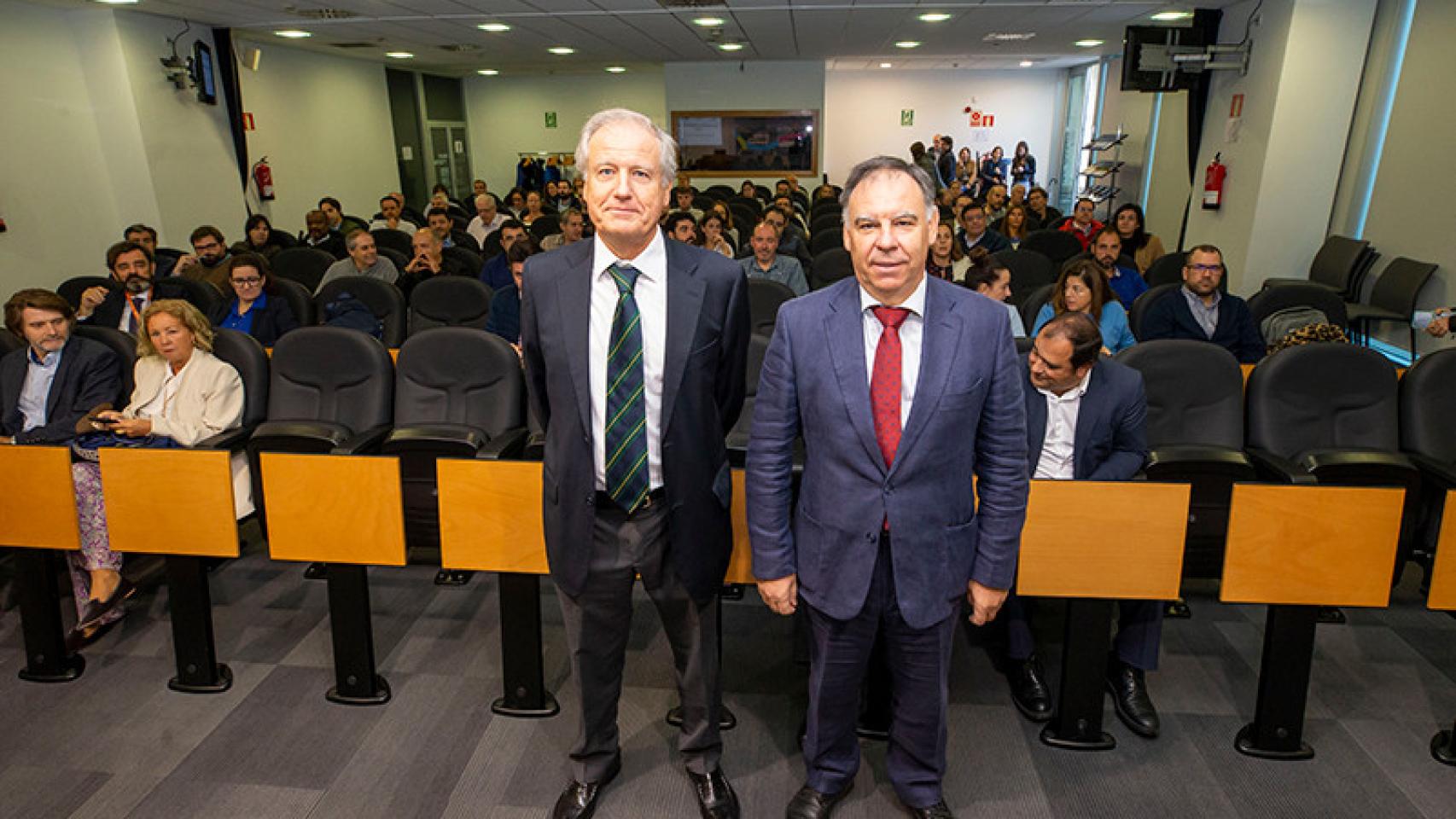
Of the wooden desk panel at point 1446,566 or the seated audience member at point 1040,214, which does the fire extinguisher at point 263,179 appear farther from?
the wooden desk panel at point 1446,566

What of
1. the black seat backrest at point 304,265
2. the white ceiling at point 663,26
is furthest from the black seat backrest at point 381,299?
the white ceiling at point 663,26

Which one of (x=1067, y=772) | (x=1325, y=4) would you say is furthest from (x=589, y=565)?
(x=1325, y=4)

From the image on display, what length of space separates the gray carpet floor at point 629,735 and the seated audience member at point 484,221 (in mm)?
6362

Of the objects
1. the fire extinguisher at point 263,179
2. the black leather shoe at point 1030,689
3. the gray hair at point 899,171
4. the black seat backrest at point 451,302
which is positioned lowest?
the black leather shoe at point 1030,689

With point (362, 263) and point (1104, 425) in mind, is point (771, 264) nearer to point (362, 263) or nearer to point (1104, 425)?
point (362, 263)

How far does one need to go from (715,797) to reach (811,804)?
238 millimetres

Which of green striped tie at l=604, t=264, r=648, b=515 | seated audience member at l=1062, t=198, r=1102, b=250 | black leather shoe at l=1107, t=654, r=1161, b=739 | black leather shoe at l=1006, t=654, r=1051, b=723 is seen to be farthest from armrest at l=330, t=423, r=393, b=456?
seated audience member at l=1062, t=198, r=1102, b=250

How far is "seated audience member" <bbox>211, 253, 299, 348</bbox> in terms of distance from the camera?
14.8 ft

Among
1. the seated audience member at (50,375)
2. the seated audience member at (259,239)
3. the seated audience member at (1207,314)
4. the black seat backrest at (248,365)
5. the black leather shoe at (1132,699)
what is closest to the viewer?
the black leather shoe at (1132,699)

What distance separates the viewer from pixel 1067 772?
2402 millimetres

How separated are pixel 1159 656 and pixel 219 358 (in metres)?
3.64

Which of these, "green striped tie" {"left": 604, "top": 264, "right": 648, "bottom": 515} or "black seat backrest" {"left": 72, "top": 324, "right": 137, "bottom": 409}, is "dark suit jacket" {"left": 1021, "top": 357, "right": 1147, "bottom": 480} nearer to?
"green striped tie" {"left": 604, "top": 264, "right": 648, "bottom": 515}

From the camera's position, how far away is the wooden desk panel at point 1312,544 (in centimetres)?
215

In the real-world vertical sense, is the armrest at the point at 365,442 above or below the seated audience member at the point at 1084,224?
below
